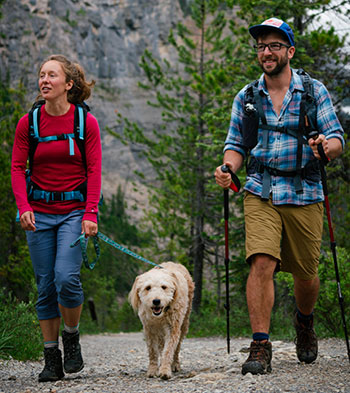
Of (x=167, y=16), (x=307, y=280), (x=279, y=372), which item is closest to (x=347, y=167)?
(x=307, y=280)

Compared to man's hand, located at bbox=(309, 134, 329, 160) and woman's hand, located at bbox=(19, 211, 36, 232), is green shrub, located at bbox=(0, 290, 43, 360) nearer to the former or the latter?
woman's hand, located at bbox=(19, 211, 36, 232)

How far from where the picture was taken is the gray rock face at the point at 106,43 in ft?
251

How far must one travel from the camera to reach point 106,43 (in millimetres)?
88312

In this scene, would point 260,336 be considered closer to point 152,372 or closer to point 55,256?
point 152,372

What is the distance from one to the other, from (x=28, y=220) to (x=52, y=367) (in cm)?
122

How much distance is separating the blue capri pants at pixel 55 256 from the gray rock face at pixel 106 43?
6828cm

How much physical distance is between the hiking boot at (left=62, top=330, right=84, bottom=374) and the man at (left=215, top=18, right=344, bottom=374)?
1500 mm

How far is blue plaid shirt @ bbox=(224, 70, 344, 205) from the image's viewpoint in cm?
471

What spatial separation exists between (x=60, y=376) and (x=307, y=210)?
243cm

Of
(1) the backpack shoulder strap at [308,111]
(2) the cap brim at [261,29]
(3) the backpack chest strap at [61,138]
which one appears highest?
(2) the cap brim at [261,29]

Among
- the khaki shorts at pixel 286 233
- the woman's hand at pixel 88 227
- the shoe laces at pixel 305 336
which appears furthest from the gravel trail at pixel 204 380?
the woman's hand at pixel 88 227

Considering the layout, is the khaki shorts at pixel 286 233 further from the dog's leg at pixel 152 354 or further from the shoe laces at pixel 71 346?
the shoe laces at pixel 71 346

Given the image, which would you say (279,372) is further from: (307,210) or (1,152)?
(1,152)

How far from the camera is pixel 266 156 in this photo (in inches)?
187
